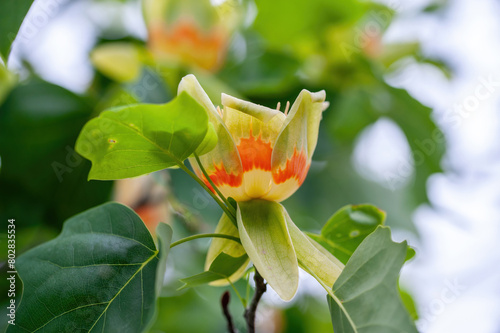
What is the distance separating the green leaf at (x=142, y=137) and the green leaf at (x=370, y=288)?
0.19m

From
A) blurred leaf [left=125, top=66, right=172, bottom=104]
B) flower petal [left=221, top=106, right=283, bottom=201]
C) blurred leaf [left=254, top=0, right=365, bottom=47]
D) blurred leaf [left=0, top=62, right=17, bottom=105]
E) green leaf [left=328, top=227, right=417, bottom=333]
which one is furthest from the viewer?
blurred leaf [left=254, top=0, right=365, bottom=47]

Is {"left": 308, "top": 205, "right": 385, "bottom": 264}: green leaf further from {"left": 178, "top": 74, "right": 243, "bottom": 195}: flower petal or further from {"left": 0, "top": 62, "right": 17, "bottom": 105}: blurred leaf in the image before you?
{"left": 0, "top": 62, "right": 17, "bottom": 105}: blurred leaf

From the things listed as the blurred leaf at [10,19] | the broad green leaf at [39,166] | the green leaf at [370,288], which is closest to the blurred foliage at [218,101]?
the broad green leaf at [39,166]

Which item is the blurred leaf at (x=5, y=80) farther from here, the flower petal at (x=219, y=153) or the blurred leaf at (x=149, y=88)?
the flower petal at (x=219, y=153)

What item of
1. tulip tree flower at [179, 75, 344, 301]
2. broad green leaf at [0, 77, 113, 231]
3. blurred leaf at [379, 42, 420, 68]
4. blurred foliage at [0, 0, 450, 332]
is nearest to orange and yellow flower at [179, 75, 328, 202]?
tulip tree flower at [179, 75, 344, 301]

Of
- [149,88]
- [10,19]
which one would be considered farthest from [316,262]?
[149,88]

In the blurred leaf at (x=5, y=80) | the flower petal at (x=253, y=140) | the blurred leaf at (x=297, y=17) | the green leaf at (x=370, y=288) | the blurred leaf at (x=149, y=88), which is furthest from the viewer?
the blurred leaf at (x=297, y=17)

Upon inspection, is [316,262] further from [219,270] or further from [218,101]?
[218,101]

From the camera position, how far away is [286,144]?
0.55 m

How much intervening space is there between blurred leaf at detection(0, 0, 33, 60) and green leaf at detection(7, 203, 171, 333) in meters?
0.22

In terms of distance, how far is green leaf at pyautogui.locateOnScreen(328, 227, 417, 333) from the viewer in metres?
0.46

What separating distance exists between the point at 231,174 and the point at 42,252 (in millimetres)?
233

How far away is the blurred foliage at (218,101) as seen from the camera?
106 centimetres

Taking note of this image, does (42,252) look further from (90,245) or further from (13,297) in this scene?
(13,297)
